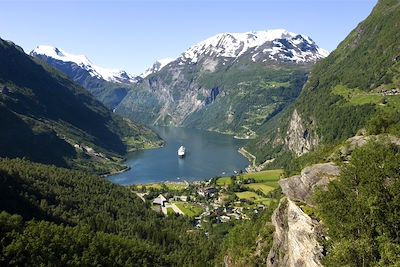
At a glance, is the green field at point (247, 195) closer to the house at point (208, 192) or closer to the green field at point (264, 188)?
the green field at point (264, 188)

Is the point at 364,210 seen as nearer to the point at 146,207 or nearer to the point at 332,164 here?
the point at 332,164

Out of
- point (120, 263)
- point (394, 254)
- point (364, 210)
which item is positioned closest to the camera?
point (394, 254)

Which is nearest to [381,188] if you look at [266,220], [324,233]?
[324,233]

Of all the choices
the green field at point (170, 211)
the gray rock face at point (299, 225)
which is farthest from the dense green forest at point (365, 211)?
the green field at point (170, 211)

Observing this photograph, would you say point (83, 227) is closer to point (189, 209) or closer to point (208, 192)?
point (189, 209)

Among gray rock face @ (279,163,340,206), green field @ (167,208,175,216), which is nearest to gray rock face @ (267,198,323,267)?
gray rock face @ (279,163,340,206)

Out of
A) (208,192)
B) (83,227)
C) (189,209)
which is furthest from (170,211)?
(83,227)
